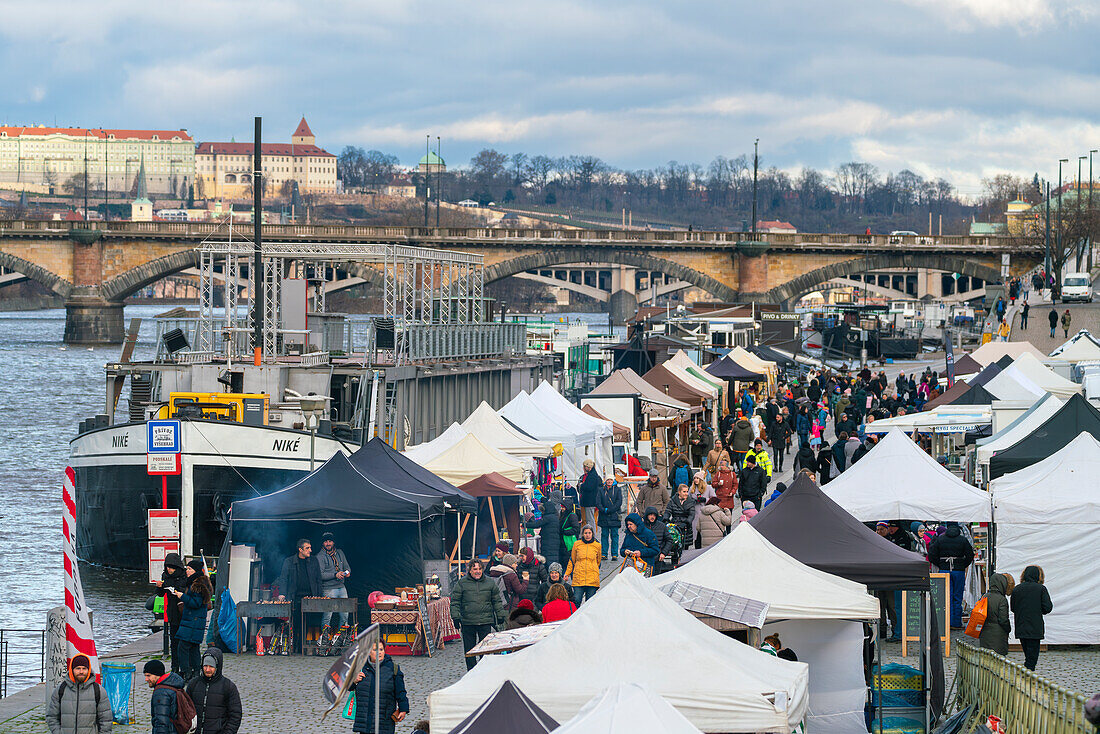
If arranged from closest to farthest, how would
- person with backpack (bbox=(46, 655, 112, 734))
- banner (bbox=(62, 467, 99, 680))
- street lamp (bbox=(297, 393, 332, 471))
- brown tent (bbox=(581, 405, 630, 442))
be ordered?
person with backpack (bbox=(46, 655, 112, 734))
banner (bbox=(62, 467, 99, 680))
street lamp (bbox=(297, 393, 332, 471))
brown tent (bbox=(581, 405, 630, 442))

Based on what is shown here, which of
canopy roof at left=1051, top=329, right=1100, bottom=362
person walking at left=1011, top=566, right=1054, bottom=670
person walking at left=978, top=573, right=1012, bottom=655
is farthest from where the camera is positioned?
canopy roof at left=1051, top=329, right=1100, bottom=362

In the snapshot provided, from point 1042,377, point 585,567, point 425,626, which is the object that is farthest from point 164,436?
point 1042,377

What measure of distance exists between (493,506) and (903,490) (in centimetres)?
556

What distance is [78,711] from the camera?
9.98 meters

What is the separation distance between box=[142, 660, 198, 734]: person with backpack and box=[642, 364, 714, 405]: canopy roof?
21.6 m

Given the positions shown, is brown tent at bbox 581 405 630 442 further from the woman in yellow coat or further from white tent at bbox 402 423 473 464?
the woman in yellow coat

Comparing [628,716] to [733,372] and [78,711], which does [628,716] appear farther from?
[733,372]

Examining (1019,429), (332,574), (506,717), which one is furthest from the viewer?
(1019,429)

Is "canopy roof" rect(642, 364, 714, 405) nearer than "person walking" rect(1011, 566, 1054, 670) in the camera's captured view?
No

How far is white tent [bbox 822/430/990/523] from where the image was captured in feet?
51.5

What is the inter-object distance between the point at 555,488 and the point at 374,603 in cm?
775

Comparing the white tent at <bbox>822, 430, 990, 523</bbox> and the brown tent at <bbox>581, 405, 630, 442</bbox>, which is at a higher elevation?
the white tent at <bbox>822, 430, 990, 523</bbox>

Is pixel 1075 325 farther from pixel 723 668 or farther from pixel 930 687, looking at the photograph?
pixel 723 668

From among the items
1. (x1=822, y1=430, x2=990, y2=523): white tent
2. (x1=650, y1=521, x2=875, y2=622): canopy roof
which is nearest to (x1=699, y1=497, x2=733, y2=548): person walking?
(x1=822, y1=430, x2=990, y2=523): white tent
